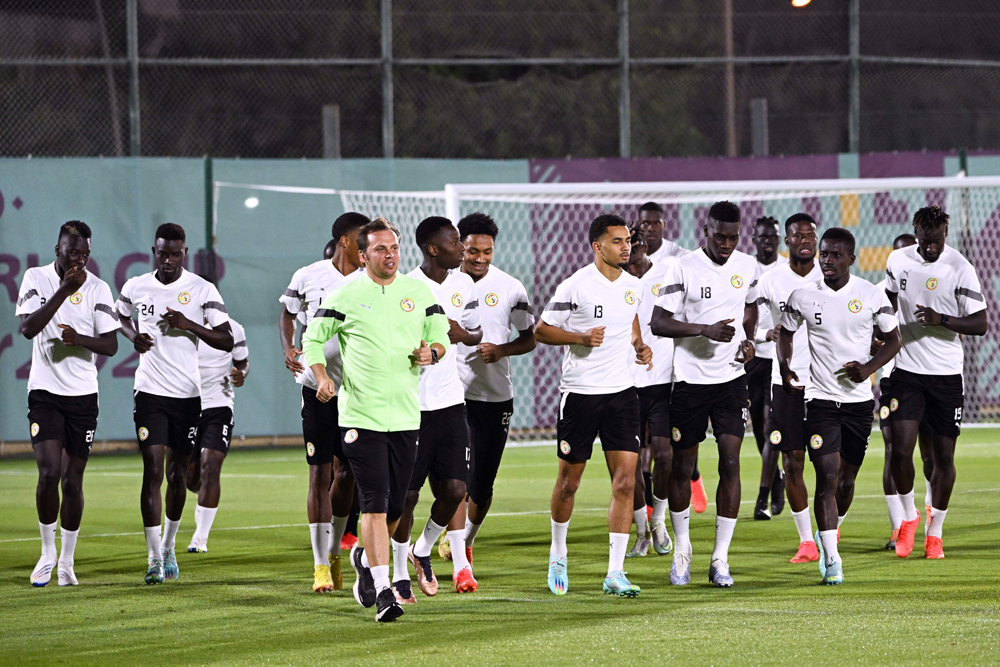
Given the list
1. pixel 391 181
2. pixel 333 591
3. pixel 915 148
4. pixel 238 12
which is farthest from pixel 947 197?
pixel 333 591

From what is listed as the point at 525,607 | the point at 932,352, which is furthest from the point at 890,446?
the point at 525,607

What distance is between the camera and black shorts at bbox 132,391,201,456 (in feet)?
30.7

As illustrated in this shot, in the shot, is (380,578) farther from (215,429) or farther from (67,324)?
(215,429)

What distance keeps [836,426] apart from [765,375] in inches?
138

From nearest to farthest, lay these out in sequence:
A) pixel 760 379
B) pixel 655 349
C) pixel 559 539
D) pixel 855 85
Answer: pixel 559 539 → pixel 655 349 → pixel 760 379 → pixel 855 85

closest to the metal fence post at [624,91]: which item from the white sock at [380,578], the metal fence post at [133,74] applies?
the metal fence post at [133,74]

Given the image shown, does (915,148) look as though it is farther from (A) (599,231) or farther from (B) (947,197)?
(A) (599,231)

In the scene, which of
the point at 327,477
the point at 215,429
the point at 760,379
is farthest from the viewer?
the point at 760,379

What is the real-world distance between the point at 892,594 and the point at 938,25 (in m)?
15.9

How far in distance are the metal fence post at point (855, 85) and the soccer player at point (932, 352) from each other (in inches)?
447

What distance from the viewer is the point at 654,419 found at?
34.1 ft

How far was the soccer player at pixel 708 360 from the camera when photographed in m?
8.81

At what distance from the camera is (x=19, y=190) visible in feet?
62.2

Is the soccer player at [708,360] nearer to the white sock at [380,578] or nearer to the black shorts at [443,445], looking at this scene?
the black shorts at [443,445]
